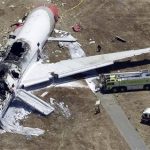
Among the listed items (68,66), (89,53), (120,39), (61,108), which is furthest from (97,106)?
(120,39)

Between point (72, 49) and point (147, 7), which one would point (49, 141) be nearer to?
point (72, 49)

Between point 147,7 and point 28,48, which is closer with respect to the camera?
point 28,48

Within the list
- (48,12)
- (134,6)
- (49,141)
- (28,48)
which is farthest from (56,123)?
(134,6)

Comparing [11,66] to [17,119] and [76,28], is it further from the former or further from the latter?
[76,28]

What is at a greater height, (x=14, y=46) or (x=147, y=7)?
(x=14, y=46)

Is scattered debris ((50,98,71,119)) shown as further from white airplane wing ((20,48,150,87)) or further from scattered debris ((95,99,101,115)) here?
white airplane wing ((20,48,150,87))

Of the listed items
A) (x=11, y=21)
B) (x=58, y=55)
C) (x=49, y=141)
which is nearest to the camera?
(x=49, y=141)

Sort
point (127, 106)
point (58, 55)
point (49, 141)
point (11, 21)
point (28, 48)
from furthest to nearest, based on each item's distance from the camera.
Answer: point (11, 21) < point (58, 55) < point (28, 48) < point (127, 106) < point (49, 141)
